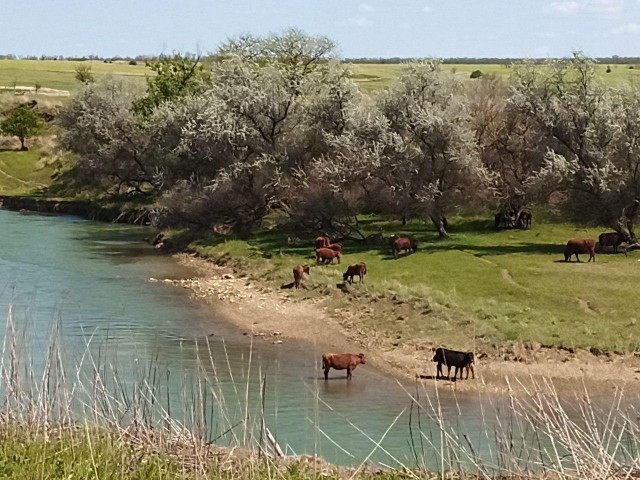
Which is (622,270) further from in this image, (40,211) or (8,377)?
(40,211)

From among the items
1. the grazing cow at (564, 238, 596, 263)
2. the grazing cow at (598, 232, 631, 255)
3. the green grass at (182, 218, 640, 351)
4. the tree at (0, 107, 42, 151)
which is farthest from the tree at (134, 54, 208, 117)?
the grazing cow at (564, 238, 596, 263)

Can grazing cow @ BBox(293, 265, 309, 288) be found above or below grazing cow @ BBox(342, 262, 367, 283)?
below

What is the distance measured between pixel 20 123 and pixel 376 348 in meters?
59.5

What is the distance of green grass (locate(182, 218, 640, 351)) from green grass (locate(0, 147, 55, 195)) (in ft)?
114

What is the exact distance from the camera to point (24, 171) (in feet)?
260

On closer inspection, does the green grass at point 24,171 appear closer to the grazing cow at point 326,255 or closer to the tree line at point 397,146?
the tree line at point 397,146

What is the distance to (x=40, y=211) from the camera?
225ft

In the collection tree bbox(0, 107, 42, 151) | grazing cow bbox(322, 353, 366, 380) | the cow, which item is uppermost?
tree bbox(0, 107, 42, 151)

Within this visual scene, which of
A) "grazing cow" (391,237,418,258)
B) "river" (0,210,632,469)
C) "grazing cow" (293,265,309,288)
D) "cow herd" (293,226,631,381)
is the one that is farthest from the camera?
"grazing cow" (391,237,418,258)

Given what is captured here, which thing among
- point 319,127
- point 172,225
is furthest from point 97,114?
point 319,127

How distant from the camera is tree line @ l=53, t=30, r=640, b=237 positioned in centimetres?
4269

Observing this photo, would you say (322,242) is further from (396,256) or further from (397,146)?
(397,146)

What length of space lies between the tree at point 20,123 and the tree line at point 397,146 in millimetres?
27760

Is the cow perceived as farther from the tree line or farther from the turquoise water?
the tree line
